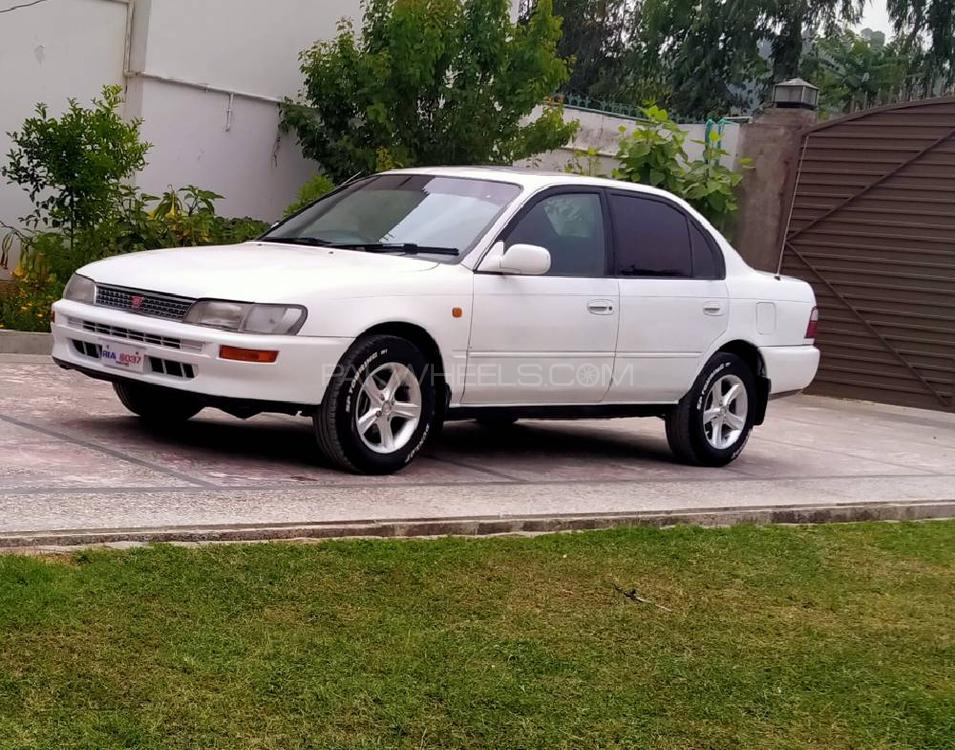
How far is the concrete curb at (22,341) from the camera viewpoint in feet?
35.3

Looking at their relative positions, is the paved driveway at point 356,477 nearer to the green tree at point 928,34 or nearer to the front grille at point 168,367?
the front grille at point 168,367

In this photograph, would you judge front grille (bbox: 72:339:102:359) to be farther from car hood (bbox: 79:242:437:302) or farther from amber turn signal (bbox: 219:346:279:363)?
amber turn signal (bbox: 219:346:279:363)

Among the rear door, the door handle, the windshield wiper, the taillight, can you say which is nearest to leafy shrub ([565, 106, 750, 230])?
the taillight

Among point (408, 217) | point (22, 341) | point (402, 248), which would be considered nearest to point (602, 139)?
point (22, 341)

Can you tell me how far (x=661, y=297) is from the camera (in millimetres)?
8539

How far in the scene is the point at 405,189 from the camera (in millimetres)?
8344

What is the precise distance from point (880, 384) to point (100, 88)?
8.43 meters

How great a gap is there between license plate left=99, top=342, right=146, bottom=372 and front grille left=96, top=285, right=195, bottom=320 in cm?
19

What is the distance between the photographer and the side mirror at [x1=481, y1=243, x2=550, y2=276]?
7.55 meters

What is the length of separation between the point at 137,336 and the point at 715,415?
3759 millimetres

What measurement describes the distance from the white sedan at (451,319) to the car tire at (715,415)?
0.5 inches

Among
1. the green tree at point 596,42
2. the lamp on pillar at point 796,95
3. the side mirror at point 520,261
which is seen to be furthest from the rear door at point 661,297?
the green tree at point 596,42

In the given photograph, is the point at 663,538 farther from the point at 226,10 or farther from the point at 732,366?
the point at 226,10

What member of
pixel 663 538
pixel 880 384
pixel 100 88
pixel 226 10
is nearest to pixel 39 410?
pixel 663 538
